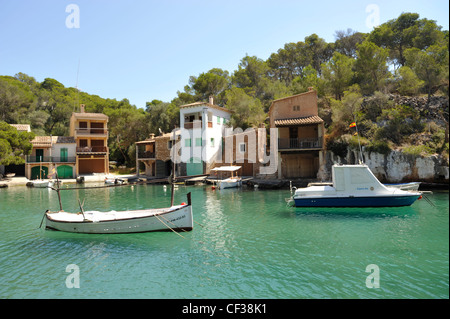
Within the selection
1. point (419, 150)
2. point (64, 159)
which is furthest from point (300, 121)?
point (64, 159)

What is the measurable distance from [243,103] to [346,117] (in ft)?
53.0

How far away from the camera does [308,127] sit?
3117 centimetres

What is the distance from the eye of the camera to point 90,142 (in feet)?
154

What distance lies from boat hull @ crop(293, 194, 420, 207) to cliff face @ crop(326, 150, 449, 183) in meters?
6.48

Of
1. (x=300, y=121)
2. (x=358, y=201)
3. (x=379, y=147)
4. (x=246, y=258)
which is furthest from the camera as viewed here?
(x=300, y=121)

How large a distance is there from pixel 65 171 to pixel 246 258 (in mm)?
43135

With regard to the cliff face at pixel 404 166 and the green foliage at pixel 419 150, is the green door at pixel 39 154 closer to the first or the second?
the cliff face at pixel 404 166

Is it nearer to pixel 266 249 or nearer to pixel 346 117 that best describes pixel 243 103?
pixel 346 117

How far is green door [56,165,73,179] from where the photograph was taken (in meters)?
43.6

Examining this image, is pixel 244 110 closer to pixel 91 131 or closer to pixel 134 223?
pixel 91 131

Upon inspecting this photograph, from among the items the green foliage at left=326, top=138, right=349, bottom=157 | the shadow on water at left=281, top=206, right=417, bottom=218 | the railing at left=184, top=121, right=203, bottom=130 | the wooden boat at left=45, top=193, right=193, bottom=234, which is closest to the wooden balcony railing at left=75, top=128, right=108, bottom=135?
the railing at left=184, top=121, right=203, bottom=130

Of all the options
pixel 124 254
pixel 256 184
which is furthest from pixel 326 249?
pixel 256 184

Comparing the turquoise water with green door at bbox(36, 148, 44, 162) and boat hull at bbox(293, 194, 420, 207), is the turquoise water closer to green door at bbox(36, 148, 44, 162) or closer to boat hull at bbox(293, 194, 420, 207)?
boat hull at bbox(293, 194, 420, 207)

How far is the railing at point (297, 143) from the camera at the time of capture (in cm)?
2931
